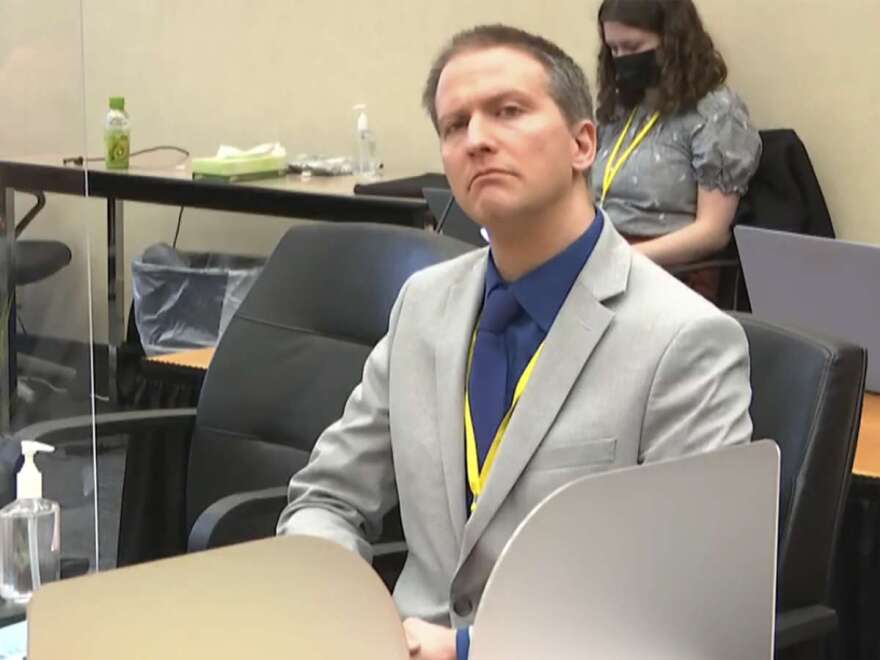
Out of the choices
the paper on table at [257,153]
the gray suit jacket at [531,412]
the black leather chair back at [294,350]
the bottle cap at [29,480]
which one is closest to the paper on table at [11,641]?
the bottle cap at [29,480]

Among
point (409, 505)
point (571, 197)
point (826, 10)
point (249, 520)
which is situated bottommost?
point (249, 520)

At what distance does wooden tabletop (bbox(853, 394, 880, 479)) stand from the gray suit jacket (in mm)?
550

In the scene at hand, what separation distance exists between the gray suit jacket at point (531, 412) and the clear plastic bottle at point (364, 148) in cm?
290

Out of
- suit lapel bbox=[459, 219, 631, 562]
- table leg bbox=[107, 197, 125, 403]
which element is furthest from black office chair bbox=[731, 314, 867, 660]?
table leg bbox=[107, 197, 125, 403]

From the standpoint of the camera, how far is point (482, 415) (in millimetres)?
1447

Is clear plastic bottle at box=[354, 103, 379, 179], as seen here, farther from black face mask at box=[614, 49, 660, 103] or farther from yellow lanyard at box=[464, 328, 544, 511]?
yellow lanyard at box=[464, 328, 544, 511]

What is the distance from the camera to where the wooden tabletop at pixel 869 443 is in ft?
6.13

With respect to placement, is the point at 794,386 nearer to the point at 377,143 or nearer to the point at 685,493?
the point at 685,493

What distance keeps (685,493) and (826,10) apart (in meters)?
3.10

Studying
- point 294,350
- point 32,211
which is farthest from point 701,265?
point 32,211

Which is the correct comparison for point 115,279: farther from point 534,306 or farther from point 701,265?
point 534,306

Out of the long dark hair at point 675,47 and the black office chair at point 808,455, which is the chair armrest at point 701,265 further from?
the black office chair at point 808,455

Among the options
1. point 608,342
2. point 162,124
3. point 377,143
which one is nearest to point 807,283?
point 608,342

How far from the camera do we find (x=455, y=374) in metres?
1.47
